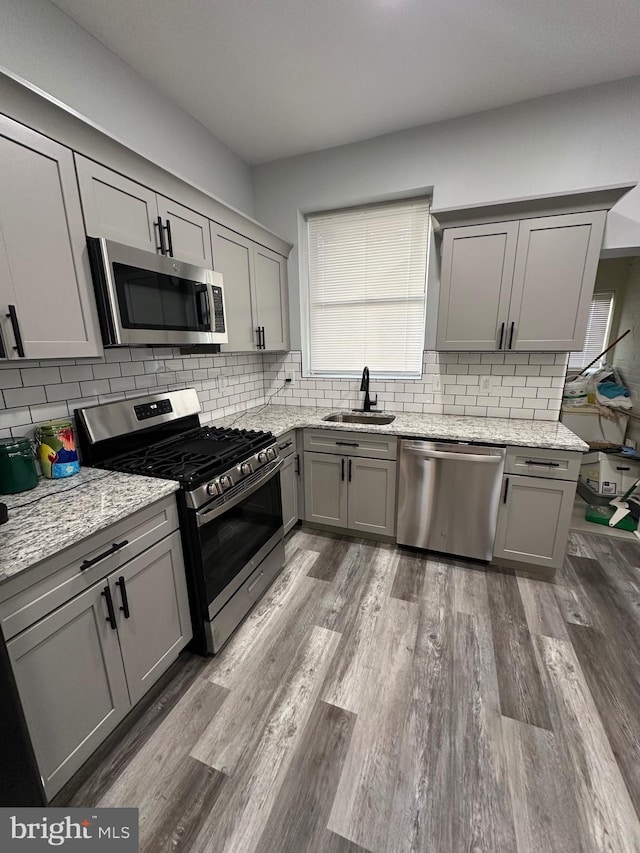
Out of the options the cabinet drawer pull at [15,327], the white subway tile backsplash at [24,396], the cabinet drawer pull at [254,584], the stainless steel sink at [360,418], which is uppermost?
the cabinet drawer pull at [15,327]

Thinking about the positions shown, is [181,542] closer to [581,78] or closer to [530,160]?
[530,160]

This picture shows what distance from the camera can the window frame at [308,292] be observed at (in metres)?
2.75

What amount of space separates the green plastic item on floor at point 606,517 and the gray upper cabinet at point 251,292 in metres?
3.09

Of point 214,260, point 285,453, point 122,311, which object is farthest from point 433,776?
point 214,260

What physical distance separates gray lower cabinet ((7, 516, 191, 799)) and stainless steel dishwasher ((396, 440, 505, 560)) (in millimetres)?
1574

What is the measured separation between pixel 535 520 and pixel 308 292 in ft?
8.57

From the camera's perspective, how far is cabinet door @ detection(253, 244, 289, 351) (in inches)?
105

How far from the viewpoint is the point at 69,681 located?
1.12 metres

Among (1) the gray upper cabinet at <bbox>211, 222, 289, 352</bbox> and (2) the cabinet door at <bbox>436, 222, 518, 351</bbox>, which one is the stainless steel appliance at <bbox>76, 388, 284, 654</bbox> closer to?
(1) the gray upper cabinet at <bbox>211, 222, 289, 352</bbox>

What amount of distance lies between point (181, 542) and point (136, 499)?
1.20ft

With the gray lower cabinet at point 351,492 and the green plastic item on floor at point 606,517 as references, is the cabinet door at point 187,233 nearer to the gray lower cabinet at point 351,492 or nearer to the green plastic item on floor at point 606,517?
the gray lower cabinet at point 351,492

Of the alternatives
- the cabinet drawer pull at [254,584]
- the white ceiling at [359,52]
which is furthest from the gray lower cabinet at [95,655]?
the white ceiling at [359,52]

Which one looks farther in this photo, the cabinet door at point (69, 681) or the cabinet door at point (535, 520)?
the cabinet door at point (535, 520)

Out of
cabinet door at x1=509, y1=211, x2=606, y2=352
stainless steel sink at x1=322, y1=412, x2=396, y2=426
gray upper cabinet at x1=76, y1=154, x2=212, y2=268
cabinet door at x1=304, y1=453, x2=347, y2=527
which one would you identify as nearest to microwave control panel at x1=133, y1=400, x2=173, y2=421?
gray upper cabinet at x1=76, y1=154, x2=212, y2=268
